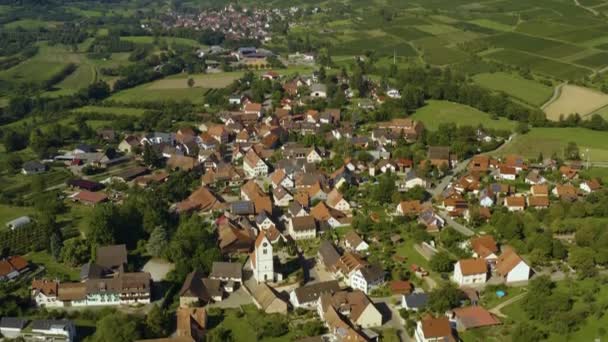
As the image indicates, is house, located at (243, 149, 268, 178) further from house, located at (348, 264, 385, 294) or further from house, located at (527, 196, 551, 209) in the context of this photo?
house, located at (527, 196, 551, 209)

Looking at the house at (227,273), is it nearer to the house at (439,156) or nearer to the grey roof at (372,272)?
the grey roof at (372,272)

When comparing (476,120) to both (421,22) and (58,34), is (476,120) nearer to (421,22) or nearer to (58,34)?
(421,22)

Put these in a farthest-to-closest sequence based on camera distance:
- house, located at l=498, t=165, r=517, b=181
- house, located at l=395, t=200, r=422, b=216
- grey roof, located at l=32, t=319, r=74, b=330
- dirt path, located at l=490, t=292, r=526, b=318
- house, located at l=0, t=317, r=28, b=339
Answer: house, located at l=498, t=165, r=517, b=181
house, located at l=395, t=200, r=422, b=216
dirt path, located at l=490, t=292, r=526, b=318
house, located at l=0, t=317, r=28, b=339
grey roof, located at l=32, t=319, r=74, b=330

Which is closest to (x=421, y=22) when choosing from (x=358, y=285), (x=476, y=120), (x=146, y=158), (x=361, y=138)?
(x=476, y=120)

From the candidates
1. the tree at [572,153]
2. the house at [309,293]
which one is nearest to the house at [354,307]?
the house at [309,293]

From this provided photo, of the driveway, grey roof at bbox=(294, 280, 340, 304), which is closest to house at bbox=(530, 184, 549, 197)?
grey roof at bbox=(294, 280, 340, 304)

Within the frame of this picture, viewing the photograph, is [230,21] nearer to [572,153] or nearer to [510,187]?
[572,153]
